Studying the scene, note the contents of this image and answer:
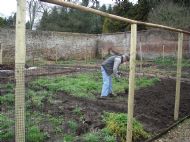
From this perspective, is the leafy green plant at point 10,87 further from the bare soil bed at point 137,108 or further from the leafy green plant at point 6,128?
the leafy green plant at point 6,128

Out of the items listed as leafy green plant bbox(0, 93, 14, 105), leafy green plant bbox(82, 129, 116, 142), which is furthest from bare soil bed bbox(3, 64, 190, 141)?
leafy green plant bbox(0, 93, 14, 105)

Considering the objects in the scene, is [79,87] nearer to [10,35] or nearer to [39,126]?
[39,126]

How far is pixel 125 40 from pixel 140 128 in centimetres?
2248

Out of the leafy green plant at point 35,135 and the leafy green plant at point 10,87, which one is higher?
the leafy green plant at point 10,87

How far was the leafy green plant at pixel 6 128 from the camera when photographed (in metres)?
5.39

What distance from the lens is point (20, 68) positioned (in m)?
3.42

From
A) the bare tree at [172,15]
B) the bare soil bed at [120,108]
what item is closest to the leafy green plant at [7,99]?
the bare soil bed at [120,108]

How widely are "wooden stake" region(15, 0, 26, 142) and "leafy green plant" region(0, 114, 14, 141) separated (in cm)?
195

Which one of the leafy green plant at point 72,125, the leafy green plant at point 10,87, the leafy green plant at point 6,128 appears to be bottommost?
the leafy green plant at point 72,125

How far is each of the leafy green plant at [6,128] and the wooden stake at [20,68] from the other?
1952 millimetres

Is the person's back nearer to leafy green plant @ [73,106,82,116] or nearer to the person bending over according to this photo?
the person bending over

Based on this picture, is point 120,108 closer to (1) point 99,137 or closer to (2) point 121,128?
(2) point 121,128

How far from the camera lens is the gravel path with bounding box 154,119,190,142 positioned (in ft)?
21.3

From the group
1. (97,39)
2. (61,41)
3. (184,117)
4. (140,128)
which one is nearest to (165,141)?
(140,128)
